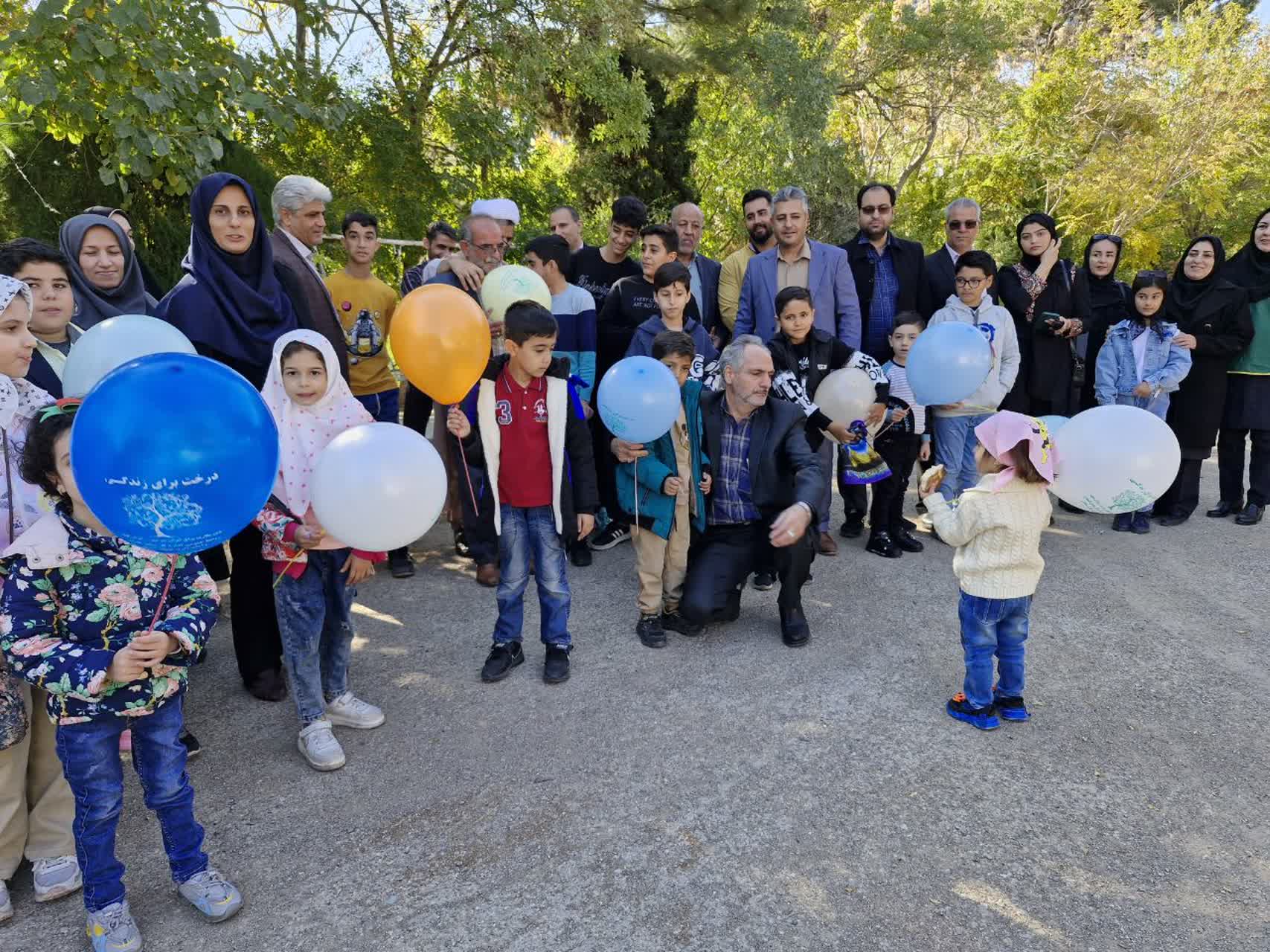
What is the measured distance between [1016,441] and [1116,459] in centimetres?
37

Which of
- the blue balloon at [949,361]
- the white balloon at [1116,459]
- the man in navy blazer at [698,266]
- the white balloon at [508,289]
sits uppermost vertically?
the man in navy blazer at [698,266]

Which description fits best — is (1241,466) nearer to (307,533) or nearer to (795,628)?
(795,628)

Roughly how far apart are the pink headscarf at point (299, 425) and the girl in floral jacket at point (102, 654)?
725mm

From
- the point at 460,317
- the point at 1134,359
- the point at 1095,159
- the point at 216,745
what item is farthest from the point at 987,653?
the point at 1095,159

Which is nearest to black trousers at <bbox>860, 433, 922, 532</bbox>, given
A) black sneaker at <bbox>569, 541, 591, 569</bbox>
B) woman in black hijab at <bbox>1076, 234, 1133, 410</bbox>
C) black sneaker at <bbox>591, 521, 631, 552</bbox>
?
black sneaker at <bbox>591, 521, 631, 552</bbox>

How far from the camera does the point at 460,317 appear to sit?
333 cm

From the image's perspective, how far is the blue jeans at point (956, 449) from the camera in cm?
532

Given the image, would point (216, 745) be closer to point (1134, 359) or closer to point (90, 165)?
point (90, 165)

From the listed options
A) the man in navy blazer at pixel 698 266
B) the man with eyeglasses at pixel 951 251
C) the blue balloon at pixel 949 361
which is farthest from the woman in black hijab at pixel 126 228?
the man with eyeglasses at pixel 951 251

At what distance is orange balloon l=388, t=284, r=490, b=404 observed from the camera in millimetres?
3305

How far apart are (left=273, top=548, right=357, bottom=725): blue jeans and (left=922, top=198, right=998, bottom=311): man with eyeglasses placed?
4527mm

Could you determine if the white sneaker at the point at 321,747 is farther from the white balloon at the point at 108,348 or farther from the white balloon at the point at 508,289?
the white balloon at the point at 508,289

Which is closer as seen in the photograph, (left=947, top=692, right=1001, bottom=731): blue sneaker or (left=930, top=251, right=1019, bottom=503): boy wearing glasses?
(left=947, top=692, right=1001, bottom=731): blue sneaker

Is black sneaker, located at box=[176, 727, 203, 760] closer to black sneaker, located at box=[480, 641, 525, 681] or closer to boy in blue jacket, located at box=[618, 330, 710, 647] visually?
black sneaker, located at box=[480, 641, 525, 681]
